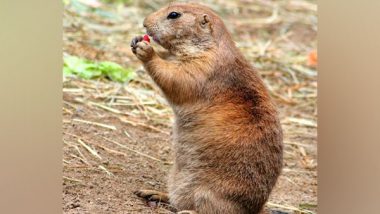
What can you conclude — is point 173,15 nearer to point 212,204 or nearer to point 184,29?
point 184,29

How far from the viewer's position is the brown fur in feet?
8.02

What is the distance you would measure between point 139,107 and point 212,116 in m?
0.62

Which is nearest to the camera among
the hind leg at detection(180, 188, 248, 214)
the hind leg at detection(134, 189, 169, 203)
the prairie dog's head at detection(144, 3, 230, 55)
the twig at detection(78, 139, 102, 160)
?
the hind leg at detection(180, 188, 248, 214)

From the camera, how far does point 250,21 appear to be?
387 centimetres

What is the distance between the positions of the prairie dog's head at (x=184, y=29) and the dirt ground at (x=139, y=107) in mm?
508

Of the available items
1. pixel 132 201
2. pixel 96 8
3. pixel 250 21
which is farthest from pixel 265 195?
pixel 250 21

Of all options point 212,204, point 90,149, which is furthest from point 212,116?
point 90,149

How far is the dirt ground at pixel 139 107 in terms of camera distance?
8.77 feet

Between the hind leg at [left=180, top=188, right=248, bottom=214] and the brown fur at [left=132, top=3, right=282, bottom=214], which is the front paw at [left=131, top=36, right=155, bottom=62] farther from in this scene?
the hind leg at [left=180, top=188, right=248, bottom=214]

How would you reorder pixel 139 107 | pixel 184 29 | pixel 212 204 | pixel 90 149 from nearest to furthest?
pixel 212 204 → pixel 184 29 → pixel 90 149 → pixel 139 107

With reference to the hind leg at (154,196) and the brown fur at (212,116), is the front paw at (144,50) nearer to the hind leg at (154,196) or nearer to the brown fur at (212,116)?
the brown fur at (212,116)

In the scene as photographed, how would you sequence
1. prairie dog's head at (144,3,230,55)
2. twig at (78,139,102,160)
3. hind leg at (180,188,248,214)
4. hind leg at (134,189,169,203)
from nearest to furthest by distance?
1. hind leg at (180,188,248,214)
2. prairie dog's head at (144,3,230,55)
3. hind leg at (134,189,169,203)
4. twig at (78,139,102,160)

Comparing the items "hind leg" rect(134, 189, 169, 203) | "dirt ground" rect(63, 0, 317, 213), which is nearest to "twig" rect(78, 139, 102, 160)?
"dirt ground" rect(63, 0, 317, 213)

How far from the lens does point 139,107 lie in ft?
9.95
